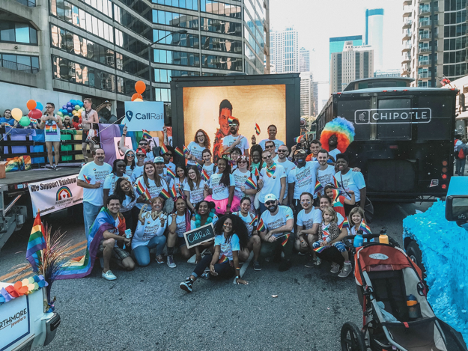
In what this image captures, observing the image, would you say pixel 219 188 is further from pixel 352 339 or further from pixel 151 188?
pixel 352 339

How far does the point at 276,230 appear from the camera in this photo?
5848 mm

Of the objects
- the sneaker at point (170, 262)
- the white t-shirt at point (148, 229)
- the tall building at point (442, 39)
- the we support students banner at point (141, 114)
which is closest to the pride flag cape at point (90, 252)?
the white t-shirt at point (148, 229)

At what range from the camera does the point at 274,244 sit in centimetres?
584

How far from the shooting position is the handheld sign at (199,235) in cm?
551

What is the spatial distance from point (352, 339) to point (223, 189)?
150 inches

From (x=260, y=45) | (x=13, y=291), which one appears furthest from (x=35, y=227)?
(x=260, y=45)

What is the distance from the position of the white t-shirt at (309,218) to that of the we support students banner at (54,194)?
4.98 meters

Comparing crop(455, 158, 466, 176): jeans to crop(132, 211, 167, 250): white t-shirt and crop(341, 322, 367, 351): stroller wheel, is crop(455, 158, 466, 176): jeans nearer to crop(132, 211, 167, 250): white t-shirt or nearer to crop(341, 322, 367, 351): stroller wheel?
crop(132, 211, 167, 250): white t-shirt

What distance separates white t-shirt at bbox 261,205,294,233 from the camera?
19.6 feet

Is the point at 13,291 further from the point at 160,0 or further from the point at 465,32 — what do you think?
the point at 465,32

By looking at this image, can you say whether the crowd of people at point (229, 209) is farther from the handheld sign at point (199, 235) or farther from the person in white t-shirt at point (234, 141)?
the person in white t-shirt at point (234, 141)

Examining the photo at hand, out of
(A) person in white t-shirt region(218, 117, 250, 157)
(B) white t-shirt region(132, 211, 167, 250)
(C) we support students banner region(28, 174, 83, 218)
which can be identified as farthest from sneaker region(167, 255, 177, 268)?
(C) we support students banner region(28, 174, 83, 218)

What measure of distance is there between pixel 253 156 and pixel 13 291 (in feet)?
16.5

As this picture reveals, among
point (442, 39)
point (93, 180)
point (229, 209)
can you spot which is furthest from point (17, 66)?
point (442, 39)
